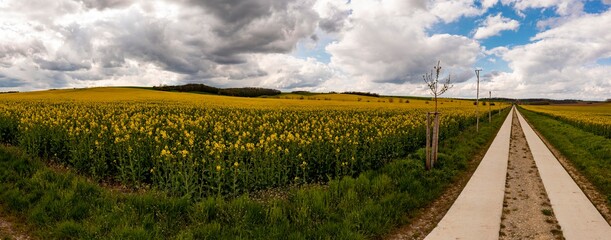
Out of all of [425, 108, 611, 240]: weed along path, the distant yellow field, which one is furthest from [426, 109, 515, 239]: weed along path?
the distant yellow field

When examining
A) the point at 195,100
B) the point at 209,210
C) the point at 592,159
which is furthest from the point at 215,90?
the point at 209,210

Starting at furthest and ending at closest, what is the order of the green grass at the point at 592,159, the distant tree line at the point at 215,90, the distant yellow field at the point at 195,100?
the distant tree line at the point at 215,90
the distant yellow field at the point at 195,100
the green grass at the point at 592,159

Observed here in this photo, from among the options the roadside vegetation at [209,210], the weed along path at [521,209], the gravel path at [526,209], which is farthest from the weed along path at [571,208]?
the roadside vegetation at [209,210]

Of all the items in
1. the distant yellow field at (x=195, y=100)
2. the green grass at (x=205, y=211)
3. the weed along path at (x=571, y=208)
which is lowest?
the weed along path at (x=571, y=208)

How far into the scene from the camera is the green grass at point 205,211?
230 inches

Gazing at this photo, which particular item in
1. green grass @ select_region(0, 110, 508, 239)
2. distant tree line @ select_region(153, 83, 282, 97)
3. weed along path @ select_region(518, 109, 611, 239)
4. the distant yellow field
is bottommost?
weed along path @ select_region(518, 109, 611, 239)

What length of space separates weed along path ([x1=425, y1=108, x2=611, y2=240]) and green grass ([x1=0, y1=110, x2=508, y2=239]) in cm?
90

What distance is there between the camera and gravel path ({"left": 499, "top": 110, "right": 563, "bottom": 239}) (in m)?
6.30

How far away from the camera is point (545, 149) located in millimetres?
17391

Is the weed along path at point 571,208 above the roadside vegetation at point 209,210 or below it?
below

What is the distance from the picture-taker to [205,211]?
6496 mm

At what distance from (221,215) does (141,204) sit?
154cm

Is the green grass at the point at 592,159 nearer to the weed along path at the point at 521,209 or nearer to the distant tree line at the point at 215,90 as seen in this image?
the weed along path at the point at 521,209

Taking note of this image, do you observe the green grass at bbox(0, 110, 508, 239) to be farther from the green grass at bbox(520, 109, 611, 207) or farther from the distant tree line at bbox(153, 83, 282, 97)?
the distant tree line at bbox(153, 83, 282, 97)
